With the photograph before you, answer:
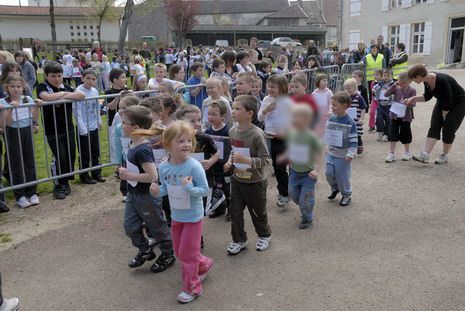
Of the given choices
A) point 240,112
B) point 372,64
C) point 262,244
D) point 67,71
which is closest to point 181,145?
point 240,112

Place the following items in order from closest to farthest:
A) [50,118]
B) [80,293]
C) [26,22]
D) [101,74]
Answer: [80,293] < [50,118] < [101,74] < [26,22]

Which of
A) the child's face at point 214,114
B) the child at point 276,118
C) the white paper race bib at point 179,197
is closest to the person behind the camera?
the white paper race bib at point 179,197

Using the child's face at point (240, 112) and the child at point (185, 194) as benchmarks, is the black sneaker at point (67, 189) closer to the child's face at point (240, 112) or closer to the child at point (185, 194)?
the child at point (185, 194)

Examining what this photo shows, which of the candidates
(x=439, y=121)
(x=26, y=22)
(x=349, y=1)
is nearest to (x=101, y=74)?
(x=439, y=121)

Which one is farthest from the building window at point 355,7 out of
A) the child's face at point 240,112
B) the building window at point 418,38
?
the child's face at point 240,112

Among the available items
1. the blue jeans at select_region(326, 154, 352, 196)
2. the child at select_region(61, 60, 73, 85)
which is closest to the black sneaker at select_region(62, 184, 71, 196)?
the blue jeans at select_region(326, 154, 352, 196)

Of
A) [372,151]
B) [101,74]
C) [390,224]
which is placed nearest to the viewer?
[390,224]

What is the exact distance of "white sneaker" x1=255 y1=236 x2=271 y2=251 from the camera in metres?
4.29

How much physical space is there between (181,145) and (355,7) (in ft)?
117

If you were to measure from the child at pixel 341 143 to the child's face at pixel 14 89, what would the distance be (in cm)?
393

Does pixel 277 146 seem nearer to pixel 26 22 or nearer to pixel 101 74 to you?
pixel 101 74

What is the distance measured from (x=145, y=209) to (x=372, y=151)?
560 cm

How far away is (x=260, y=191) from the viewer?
410 centimetres

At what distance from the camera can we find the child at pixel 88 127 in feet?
20.6
